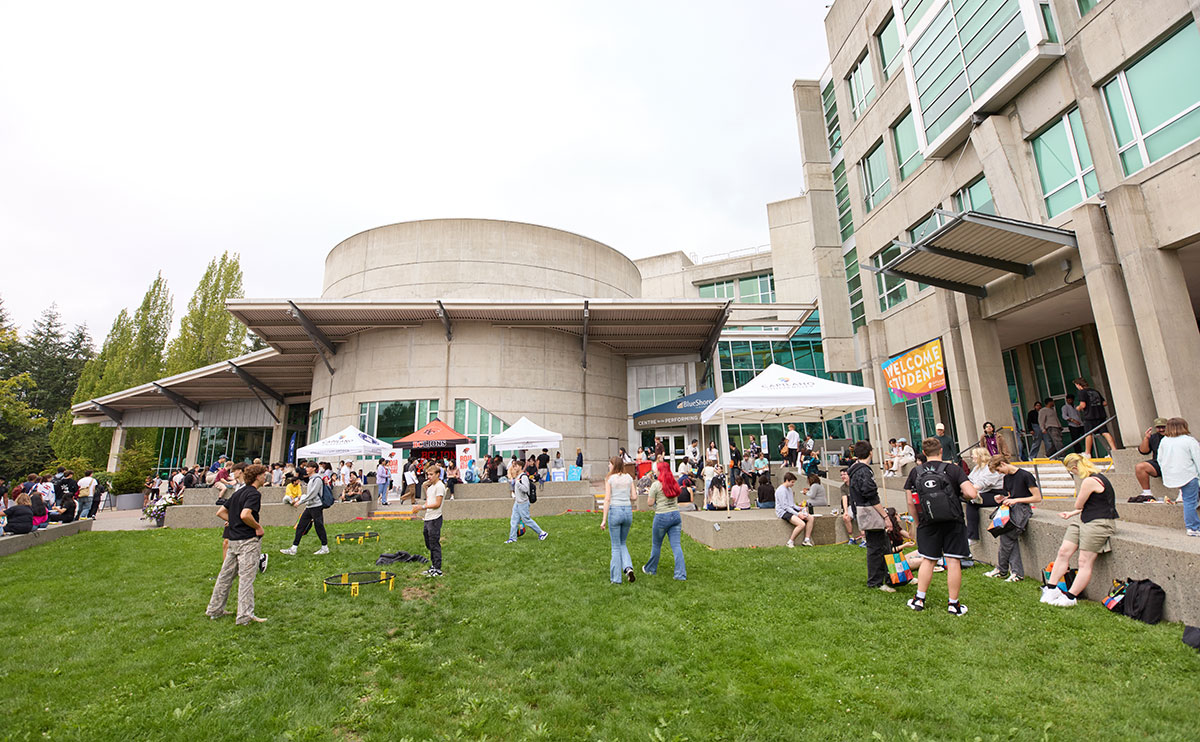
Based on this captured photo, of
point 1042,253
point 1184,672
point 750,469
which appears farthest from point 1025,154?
point 1184,672

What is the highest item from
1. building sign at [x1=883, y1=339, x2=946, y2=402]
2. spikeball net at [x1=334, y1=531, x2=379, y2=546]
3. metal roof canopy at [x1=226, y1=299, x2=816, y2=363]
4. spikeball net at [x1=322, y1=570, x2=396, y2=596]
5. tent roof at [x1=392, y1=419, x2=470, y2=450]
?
metal roof canopy at [x1=226, y1=299, x2=816, y2=363]

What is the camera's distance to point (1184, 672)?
170 inches

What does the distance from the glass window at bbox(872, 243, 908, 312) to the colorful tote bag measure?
16236 mm

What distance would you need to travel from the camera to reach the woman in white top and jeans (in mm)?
8047

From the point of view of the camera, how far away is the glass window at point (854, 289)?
25.2 metres

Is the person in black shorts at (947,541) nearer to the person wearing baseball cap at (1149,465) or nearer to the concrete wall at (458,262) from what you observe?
the person wearing baseball cap at (1149,465)

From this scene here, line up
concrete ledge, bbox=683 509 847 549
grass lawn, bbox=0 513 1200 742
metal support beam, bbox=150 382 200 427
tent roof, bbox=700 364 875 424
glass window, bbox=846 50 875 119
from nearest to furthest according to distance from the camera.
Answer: grass lawn, bbox=0 513 1200 742
concrete ledge, bbox=683 509 847 549
tent roof, bbox=700 364 875 424
glass window, bbox=846 50 875 119
metal support beam, bbox=150 382 200 427

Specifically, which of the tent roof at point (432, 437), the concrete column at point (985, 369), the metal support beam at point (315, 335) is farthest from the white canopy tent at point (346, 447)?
the concrete column at point (985, 369)

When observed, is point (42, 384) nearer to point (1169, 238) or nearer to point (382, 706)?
point (382, 706)

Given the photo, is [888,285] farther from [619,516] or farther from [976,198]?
[619,516]

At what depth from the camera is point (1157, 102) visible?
11.7 m

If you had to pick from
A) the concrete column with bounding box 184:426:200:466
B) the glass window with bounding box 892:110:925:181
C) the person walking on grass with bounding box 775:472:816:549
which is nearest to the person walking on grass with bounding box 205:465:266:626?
the person walking on grass with bounding box 775:472:816:549

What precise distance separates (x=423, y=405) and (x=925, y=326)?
2355cm

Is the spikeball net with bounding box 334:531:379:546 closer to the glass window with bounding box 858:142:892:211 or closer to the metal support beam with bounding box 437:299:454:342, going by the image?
the metal support beam with bounding box 437:299:454:342
